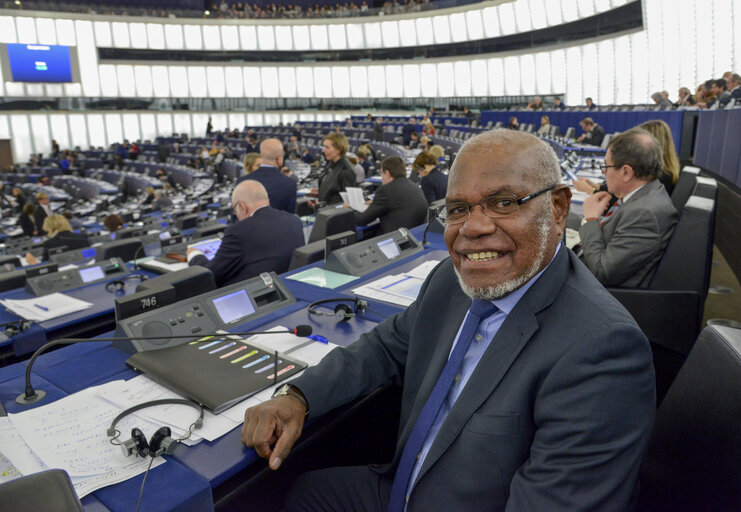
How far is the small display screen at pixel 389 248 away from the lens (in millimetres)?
2889

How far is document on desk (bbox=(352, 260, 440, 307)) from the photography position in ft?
7.44

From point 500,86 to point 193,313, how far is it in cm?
2488

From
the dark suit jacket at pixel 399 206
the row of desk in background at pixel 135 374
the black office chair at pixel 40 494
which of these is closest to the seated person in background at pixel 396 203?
the dark suit jacket at pixel 399 206

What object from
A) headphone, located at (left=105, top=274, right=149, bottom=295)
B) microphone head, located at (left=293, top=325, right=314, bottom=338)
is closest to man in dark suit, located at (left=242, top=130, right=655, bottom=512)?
microphone head, located at (left=293, top=325, right=314, bottom=338)

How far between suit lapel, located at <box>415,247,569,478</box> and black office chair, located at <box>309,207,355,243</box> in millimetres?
2756

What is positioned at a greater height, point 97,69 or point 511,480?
point 97,69

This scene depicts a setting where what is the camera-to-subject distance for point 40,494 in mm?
698

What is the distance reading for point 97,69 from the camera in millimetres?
25688

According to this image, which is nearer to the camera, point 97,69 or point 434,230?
point 434,230

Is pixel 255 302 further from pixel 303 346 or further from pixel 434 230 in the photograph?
pixel 434 230

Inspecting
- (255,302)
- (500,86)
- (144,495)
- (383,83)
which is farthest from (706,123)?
(383,83)

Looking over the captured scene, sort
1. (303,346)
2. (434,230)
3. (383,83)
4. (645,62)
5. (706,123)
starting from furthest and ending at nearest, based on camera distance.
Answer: (383,83)
(645,62)
(706,123)
(434,230)
(303,346)

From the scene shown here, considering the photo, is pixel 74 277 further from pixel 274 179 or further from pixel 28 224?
pixel 28 224

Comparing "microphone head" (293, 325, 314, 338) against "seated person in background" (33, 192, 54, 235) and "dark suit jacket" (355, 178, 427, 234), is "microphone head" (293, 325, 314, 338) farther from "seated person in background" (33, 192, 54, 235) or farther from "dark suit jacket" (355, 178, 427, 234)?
"seated person in background" (33, 192, 54, 235)
